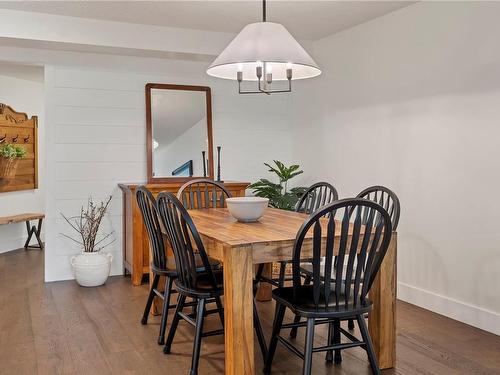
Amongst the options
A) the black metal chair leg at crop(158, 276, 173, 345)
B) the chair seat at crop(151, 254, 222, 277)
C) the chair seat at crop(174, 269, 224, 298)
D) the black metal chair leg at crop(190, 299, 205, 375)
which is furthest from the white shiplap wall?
the black metal chair leg at crop(190, 299, 205, 375)

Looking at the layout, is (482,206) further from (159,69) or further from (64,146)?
(64,146)

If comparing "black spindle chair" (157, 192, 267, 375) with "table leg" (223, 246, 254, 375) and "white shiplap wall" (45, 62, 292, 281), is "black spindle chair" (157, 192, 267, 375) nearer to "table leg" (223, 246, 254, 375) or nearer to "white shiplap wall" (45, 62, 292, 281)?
"table leg" (223, 246, 254, 375)

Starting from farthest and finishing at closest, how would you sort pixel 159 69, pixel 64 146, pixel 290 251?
1. pixel 159 69
2. pixel 64 146
3. pixel 290 251

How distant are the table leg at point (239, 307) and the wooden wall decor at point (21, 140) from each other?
5.06 metres

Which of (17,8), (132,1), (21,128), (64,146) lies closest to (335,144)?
(132,1)

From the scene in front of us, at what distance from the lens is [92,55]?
4973 millimetres

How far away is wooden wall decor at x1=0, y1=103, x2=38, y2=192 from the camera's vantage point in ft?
21.4

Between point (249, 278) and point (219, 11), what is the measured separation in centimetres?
255

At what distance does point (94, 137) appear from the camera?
5031mm

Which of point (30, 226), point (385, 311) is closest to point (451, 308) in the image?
point (385, 311)

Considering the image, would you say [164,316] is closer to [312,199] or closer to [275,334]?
[275,334]

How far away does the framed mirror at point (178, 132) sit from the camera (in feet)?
16.9

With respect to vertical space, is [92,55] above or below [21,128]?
above

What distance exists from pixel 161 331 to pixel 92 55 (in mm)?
2948
